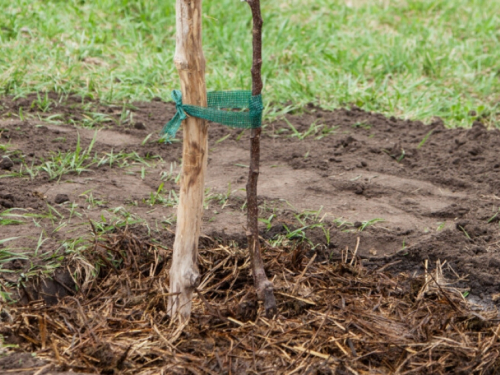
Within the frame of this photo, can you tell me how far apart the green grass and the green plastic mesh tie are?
8.97 feet

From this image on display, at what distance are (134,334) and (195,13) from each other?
1.31 m

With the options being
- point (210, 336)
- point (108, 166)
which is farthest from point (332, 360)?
point (108, 166)

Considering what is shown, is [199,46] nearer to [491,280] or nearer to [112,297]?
[112,297]

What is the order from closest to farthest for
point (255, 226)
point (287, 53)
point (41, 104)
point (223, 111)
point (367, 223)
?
point (223, 111) < point (255, 226) < point (367, 223) < point (41, 104) < point (287, 53)

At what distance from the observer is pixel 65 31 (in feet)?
20.6

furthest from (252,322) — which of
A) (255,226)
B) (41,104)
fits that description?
(41,104)

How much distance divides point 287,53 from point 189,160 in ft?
13.2

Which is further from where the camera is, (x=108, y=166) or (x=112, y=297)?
(x=108, y=166)

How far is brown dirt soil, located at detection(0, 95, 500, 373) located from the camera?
3.52 metres

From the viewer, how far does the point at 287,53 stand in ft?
21.2

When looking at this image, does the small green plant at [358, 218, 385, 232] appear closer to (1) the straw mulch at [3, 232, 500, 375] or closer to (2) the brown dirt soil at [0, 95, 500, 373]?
(2) the brown dirt soil at [0, 95, 500, 373]

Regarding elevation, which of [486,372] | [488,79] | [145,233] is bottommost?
[486,372]

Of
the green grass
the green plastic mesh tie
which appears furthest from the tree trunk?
the green grass

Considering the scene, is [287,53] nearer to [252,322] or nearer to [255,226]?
[255,226]
